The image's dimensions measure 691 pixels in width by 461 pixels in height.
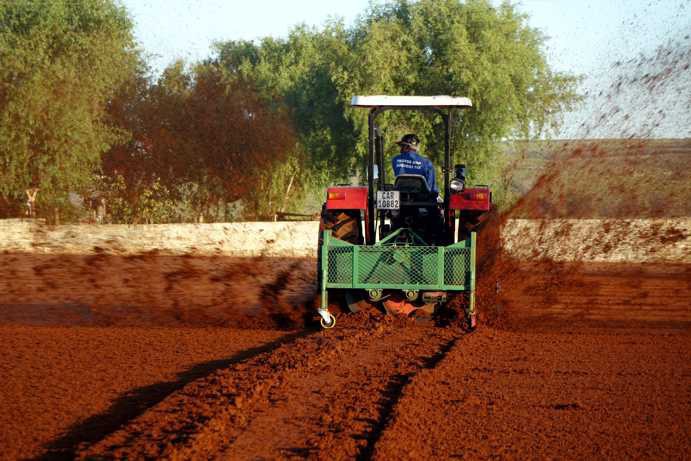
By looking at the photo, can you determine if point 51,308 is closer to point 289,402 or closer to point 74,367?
point 74,367

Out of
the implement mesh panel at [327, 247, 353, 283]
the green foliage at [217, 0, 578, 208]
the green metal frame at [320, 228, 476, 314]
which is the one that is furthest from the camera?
the green foliage at [217, 0, 578, 208]

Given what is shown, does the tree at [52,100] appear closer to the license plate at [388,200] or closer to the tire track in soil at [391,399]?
the license plate at [388,200]

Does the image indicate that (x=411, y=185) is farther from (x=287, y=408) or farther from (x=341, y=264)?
(x=287, y=408)

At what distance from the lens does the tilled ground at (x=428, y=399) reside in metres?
5.23

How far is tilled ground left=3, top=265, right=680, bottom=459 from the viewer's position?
523cm

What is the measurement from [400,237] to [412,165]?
82 cm

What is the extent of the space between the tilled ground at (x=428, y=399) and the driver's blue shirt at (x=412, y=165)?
1625mm

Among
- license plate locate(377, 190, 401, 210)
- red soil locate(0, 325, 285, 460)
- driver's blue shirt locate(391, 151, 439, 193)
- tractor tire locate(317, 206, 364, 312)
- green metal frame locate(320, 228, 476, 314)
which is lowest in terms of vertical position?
red soil locate(0, 325, 285, 460)

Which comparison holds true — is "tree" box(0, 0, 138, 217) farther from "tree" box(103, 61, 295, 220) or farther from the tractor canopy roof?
the tractor canopy roof

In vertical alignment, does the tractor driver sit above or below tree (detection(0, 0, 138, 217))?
below

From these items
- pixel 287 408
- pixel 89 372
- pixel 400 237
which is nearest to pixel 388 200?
pixel 400 237

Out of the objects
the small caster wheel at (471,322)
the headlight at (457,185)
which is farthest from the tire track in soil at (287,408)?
the headlight at (457,185)

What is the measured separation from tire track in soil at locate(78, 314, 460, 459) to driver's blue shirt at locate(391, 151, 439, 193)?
2139 millimetres

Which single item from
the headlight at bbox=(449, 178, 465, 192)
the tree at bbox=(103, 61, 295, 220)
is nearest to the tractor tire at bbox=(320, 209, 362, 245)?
the headlight at bbox=(449, 178, 465, 192)
